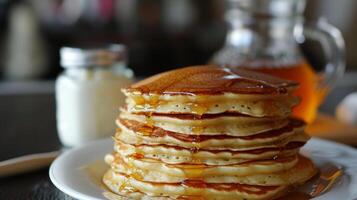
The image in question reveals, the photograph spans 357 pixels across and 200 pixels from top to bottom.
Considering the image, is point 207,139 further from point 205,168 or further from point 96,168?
point 96,168

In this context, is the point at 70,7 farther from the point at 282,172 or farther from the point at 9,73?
the point at 282,172

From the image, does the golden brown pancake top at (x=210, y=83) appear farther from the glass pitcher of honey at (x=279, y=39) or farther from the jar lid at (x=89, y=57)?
the glass pitcher of honey at (x=279, y=39)

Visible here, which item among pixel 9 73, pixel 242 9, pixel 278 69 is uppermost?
pixel 242 9

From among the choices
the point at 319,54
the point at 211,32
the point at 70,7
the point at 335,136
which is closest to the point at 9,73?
the point at 70,7

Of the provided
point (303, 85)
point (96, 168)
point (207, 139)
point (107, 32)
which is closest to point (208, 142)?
point (207, 139)

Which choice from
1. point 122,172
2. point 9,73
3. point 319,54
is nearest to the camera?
point 122,172

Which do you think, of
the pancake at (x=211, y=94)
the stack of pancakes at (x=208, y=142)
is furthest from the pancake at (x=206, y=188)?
the pancake at (x=211, y=94)

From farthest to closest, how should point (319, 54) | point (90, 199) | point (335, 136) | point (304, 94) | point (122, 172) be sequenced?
1. point (319, 54)
2. point (304, 94)
3. point (335, 136)
4. point (122, 172)
5. point (90, 199)
